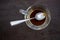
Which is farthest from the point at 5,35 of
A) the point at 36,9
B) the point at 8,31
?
the point at 36,9

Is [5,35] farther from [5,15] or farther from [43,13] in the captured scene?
[43,13]

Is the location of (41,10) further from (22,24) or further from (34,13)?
(22,24)

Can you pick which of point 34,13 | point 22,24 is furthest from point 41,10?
point 22,24
